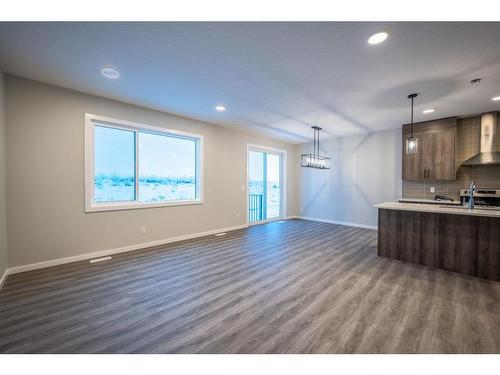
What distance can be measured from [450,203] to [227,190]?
5058 mm

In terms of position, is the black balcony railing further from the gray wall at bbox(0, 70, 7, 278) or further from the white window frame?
the gray wall at bbox(0, 70, 7, 278)

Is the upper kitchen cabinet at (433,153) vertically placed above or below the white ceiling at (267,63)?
below

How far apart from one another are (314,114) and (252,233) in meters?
3.18

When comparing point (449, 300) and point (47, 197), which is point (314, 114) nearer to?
point (449, 300)

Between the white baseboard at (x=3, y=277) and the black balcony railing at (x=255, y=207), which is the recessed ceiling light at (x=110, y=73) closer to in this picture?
the white baseboard at (x=3, y=277)

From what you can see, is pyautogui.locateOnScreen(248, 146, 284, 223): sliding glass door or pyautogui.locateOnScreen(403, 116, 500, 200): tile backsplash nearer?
pyautogui.locateOnScreen(403, 116, 500, 200): tile backsplash

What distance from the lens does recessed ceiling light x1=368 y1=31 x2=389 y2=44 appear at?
2.15 m

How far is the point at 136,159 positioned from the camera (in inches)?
174

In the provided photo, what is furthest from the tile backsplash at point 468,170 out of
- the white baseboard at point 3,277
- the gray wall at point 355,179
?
the white baseboard at point 3,277

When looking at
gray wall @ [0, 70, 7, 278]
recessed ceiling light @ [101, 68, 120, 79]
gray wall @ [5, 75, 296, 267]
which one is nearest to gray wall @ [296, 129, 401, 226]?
gray wall @ [5, 75, 296, 267]

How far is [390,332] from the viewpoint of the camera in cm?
193

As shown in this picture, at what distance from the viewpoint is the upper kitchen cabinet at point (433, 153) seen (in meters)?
4.87

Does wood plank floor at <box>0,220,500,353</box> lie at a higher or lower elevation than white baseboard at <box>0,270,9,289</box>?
lower
